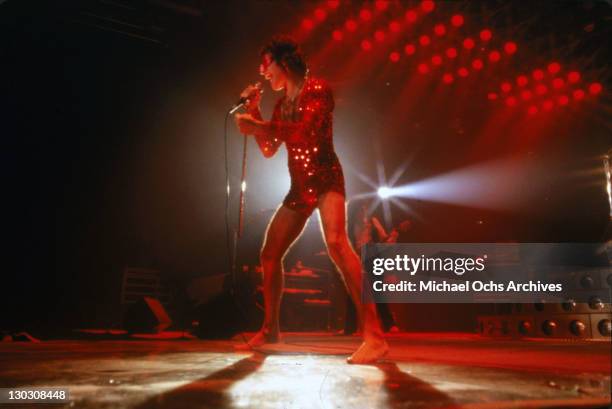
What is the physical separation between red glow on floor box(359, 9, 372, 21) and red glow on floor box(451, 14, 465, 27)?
108cm

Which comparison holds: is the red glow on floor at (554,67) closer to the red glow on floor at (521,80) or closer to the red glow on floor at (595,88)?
the red glow on floor at (521,80)

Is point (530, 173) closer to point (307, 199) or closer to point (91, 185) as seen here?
point (307, 199)

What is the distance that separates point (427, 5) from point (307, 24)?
5.10ft

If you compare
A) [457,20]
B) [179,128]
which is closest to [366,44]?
[457,20]

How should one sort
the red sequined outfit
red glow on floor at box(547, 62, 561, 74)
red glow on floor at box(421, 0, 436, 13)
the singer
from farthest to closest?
1. red glow on floor at box(547, 62, 561, 74)
2. red glow on floor at box(421, 0, 436, 13)
3. the red sequined outfit
4. the singer

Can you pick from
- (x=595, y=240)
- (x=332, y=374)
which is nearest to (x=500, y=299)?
Result: (x=595, y=240)

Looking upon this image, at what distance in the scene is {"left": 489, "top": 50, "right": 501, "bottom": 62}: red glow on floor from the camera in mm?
5984

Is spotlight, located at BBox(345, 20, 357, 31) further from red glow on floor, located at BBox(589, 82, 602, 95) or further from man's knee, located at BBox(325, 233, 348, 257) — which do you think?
man's knee, located at BBox(325, 233, 348, 257)

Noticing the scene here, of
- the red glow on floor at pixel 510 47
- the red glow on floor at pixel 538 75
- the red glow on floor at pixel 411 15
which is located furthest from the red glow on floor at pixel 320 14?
the red glow on floor at pixel 538 75

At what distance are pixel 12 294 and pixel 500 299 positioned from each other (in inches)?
282

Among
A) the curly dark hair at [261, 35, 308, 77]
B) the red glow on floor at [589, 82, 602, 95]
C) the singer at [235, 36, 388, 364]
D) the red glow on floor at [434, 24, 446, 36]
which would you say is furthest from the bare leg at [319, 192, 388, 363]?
the red glow on floor at [589, 82, 602, 95]

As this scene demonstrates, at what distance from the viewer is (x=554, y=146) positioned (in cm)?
769

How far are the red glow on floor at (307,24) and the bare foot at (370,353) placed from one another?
4628 millimetres

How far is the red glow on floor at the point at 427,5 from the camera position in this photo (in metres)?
5.39
